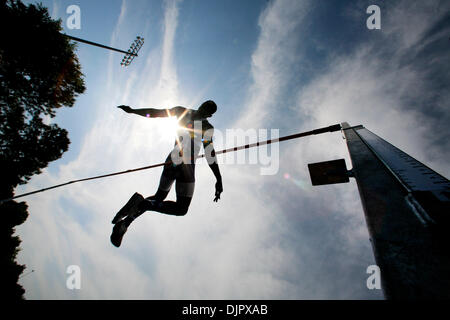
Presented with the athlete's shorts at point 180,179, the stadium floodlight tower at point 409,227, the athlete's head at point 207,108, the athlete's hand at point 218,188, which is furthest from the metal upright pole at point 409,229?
the athlete's head at point 207,108

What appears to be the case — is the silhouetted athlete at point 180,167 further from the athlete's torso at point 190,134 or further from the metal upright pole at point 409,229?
the metal upright pole at point 409,229

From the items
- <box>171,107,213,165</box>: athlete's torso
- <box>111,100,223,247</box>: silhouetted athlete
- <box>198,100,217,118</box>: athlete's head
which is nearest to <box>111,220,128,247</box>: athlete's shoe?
<box>111,100,223,247</box>: silhouetted athlete

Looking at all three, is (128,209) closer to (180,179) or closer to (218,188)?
(180,179)

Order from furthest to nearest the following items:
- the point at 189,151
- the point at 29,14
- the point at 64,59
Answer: the point at 64,59
the point at 29,14
the point at 189,151

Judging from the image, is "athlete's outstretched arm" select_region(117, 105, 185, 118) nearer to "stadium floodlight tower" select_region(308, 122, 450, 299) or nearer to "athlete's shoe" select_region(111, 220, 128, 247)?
"athlete's shoe" select_region(111, 220, 128, 247)

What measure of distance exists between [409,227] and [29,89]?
1771cm

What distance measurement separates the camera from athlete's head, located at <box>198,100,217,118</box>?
4309mm

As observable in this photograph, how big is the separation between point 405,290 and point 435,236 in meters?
0.35

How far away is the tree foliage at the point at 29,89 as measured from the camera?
10.2 m

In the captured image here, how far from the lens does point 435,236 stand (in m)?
0.95

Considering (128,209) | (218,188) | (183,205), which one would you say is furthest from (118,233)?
(218,188)
